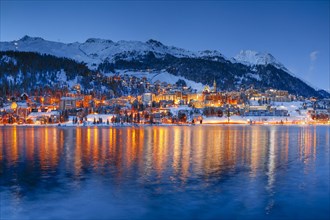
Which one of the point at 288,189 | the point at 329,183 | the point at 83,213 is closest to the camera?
the point at 83,213

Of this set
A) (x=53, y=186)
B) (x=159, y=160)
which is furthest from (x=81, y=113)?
(x=53, y=186)

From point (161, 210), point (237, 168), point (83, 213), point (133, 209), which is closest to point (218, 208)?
point (161, 210)

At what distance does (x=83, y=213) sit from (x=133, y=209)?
240 centimetres

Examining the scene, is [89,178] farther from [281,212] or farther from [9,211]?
[281,212]

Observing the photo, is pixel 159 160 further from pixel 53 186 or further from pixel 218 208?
pixel 218 208

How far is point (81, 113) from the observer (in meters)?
195

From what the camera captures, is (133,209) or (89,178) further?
(89,178)

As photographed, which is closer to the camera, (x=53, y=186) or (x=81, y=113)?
(x=53, y=186)

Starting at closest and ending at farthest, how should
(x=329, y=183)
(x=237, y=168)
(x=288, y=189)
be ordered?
(x=288, y=189) → (x=329, y=183) → (x=237, y=168)

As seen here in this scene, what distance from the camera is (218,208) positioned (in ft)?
63.5

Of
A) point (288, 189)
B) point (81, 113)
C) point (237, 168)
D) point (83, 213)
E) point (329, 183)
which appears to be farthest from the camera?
point (81, 113)

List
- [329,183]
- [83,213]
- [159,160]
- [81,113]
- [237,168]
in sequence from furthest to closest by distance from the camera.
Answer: [81,113] → [159,160] → [237,168] → [329,183] → [83,213]

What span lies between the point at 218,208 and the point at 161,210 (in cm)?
280

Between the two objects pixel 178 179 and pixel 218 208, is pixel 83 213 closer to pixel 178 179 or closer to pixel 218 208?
pixel 218 208
